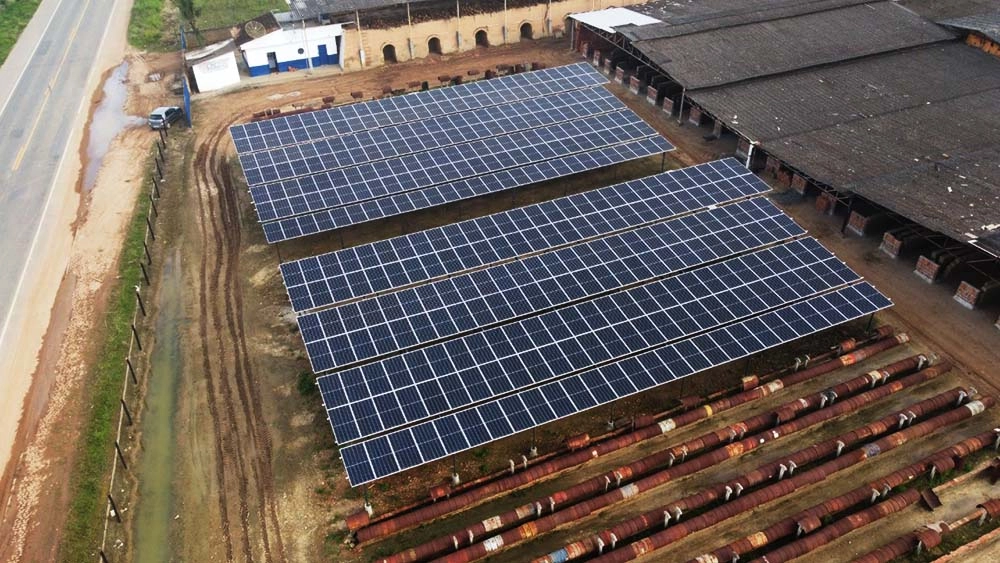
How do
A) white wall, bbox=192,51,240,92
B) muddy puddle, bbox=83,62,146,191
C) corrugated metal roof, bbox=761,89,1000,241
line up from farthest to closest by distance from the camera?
white wall, bbox=192,51,240,92 → muddy puddle, bbox=83,62,146,191 → corrugated metal roof, bbox=761,89,1000,241

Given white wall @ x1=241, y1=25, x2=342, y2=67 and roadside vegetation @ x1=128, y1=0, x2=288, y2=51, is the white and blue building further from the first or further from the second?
roadside vegetation @ x1=128, y1=0, x2=288, y2=51

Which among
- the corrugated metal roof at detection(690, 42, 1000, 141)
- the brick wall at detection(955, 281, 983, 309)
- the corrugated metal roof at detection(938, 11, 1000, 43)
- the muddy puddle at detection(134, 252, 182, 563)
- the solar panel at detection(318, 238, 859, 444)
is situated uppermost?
the corrugated metal roof at detection(938, 11, 1000, 43)

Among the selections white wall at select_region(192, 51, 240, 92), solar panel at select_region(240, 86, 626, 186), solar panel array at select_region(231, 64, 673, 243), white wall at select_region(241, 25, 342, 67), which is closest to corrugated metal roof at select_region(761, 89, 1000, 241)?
solar panel array at select_region(231, 64, 673, 243)

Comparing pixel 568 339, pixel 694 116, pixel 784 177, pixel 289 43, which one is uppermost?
pixel 289 43

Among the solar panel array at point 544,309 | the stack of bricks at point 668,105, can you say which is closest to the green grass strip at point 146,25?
the solar panel array at point 544,309

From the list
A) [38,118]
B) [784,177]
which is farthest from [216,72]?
[784,177]

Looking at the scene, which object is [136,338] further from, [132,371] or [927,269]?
[927,269]

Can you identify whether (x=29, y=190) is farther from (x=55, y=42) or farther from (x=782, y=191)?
(x=782, y=191)
